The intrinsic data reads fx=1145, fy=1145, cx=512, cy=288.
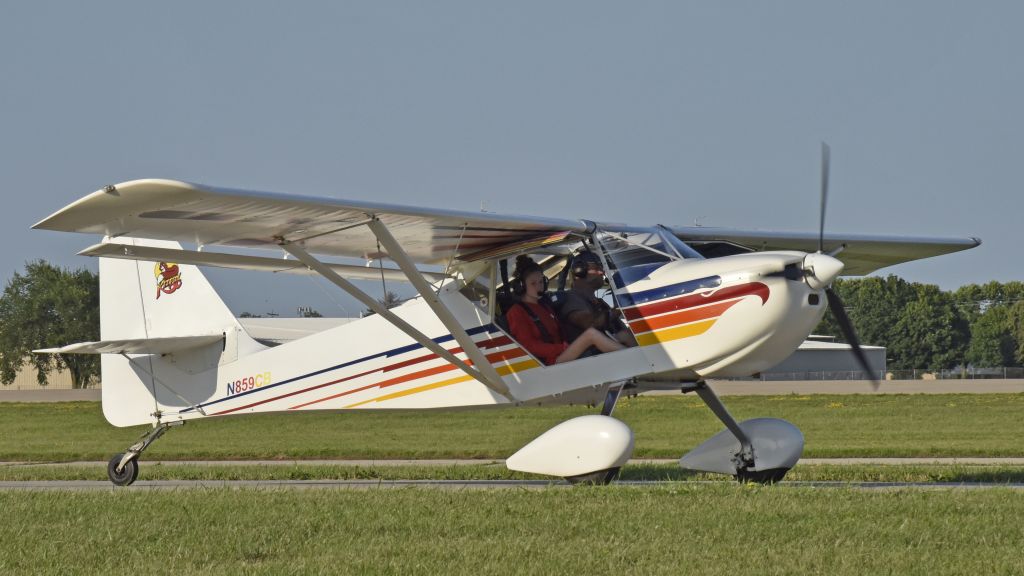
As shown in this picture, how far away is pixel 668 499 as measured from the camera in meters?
8.52

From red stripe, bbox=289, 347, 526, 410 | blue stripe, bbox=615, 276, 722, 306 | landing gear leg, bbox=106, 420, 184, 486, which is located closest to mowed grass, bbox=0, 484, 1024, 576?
blue stripe, bbox=615, 276, 722, 306

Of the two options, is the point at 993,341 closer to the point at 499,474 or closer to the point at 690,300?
the point at 499,474

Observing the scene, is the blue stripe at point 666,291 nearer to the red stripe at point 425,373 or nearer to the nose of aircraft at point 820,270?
the nose of aircraft at point 820,270

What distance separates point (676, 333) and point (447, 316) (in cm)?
227

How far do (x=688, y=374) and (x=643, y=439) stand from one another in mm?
13783

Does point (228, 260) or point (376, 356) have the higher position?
point (228, 260)

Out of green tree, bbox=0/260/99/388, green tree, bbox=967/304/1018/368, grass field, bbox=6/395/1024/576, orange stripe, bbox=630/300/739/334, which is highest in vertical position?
orange stripe, bbox=630/300/739/334

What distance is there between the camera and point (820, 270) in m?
10.1

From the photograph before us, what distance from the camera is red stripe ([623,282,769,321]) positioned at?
10211mm

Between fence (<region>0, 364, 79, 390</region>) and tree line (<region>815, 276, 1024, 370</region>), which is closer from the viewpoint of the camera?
fence (<region>0, 364, 79, 390</region>)

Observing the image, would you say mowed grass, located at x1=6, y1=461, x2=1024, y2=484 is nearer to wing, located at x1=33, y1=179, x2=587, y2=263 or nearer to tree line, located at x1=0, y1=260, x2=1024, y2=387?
wing, located at x1=33, y1=179, x2=587, y2=263

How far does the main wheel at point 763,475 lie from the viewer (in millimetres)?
11555

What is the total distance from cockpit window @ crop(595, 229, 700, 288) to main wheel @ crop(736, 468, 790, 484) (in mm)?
2301

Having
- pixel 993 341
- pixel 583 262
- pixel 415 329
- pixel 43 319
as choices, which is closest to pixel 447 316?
pixel 415 329
